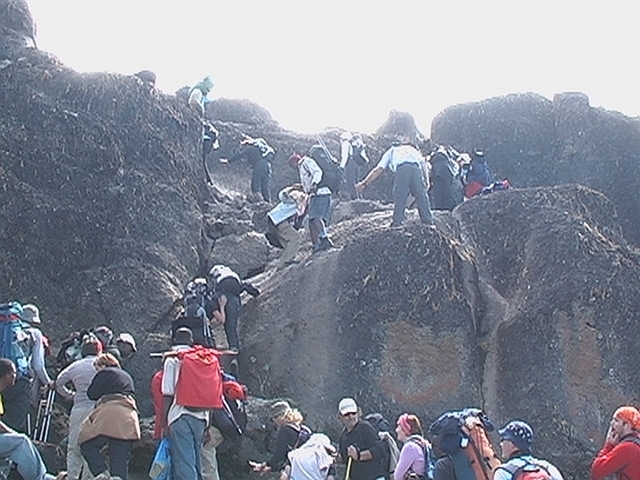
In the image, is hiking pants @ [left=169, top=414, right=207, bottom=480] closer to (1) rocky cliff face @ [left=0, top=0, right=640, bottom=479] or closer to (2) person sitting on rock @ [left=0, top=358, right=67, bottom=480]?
(2) person sitting on rock @ [left=0, top=358, right=67, bottom=480]

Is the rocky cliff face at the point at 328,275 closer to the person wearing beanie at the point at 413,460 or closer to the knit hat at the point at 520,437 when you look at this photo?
the person wearing beanie at the point at 413,460

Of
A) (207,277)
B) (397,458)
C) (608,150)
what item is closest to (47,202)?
(207,277)

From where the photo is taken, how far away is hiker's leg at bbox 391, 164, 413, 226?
17.1 metres

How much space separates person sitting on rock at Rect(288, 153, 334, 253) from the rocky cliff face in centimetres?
46

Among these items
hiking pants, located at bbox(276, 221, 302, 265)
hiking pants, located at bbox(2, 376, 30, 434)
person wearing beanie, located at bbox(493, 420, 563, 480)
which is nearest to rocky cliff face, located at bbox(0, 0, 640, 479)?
hiking pants, located at bbox(276, 221, 302, 265)

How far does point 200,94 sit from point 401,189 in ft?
26.6

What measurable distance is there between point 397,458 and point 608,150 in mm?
20042

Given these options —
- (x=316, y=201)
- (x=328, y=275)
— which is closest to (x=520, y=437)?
(x=328, y=275)

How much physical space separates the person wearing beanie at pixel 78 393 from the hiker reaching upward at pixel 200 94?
11.3 meters

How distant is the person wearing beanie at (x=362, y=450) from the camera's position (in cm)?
1068

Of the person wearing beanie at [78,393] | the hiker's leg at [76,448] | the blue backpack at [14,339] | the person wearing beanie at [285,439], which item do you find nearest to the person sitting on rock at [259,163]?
the blue backpack at [14,339]

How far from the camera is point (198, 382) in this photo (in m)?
10.8

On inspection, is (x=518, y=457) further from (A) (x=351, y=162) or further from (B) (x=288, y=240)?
(A) (x=351, y=162)

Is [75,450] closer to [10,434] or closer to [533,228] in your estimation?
[10,434]
